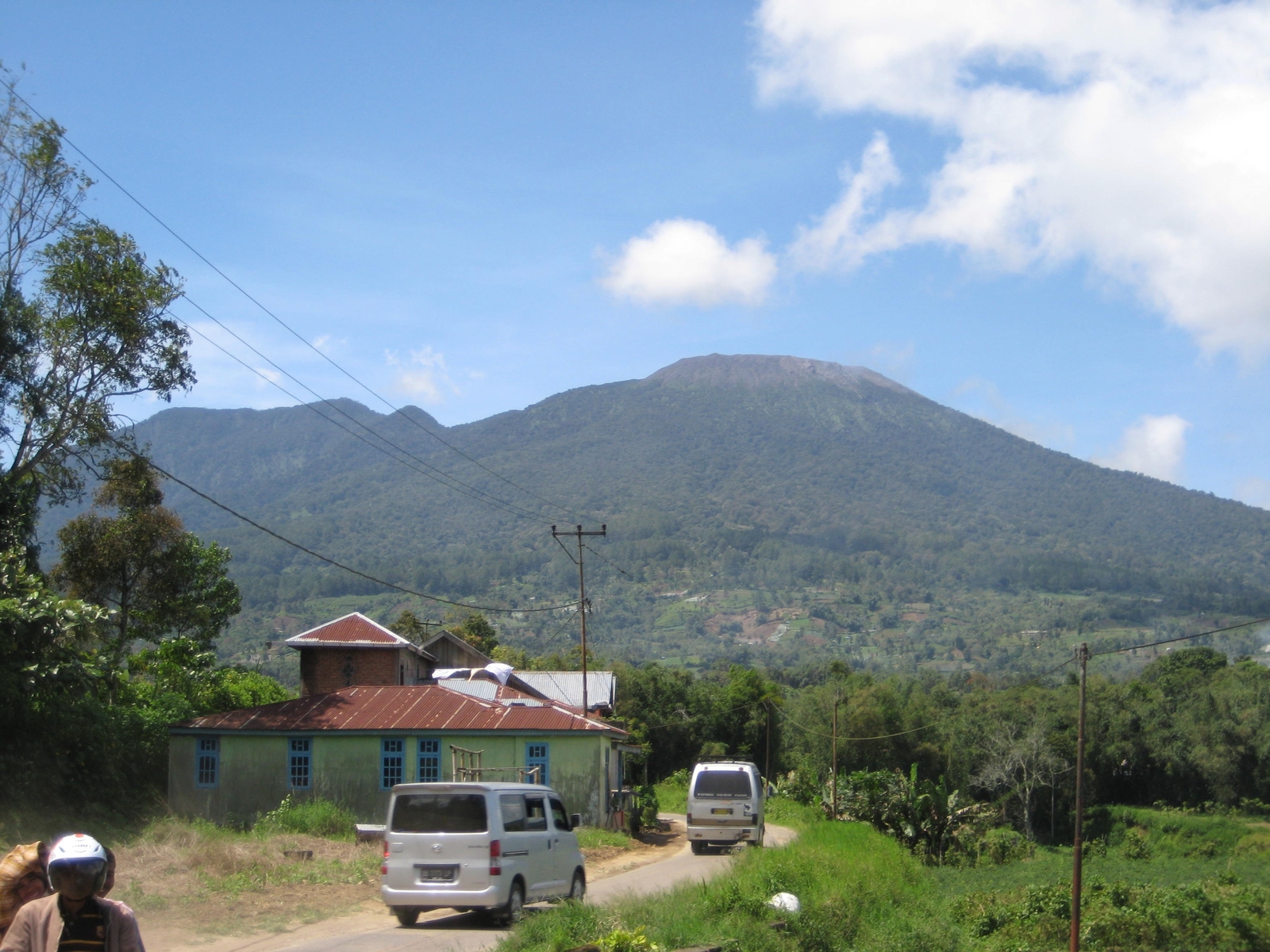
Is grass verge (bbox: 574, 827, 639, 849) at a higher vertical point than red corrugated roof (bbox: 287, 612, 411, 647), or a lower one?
lower

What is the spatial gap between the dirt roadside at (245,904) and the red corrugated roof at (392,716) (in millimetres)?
7016

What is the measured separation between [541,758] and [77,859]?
23.7 m

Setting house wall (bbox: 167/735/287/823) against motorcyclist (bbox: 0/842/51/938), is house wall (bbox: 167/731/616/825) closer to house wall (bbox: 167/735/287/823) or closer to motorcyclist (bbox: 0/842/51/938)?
house wall (bbox: 167/735/287/823)

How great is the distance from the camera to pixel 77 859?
4664mm

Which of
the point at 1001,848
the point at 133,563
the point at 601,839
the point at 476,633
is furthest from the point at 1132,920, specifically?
the point at 476,633

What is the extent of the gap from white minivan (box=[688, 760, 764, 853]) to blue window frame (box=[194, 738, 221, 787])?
11.9 meters

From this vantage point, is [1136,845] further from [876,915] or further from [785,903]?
[785,903]

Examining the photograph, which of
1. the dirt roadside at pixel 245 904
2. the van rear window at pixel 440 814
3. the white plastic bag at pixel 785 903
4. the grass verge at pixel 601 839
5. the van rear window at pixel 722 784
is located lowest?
the grass verge at pixel 601 839

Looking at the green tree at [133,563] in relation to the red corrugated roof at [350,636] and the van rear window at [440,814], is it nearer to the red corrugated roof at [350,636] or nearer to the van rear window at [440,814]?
the red corrugated roof at [350,636]

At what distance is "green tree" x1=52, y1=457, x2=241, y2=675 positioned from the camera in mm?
31703

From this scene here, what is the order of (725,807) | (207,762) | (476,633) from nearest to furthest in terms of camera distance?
1. (725,807)
2. (207,762)
3. (476,633)

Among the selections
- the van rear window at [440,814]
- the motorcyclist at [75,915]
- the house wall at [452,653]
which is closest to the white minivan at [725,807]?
the van rear window at [440,814]

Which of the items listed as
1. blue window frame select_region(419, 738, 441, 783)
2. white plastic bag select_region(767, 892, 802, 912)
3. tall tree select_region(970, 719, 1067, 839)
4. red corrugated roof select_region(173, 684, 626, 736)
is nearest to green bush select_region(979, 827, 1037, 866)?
red corrugated roof select_region(173, 684, 626, 736)

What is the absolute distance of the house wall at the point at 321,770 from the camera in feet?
87.9
